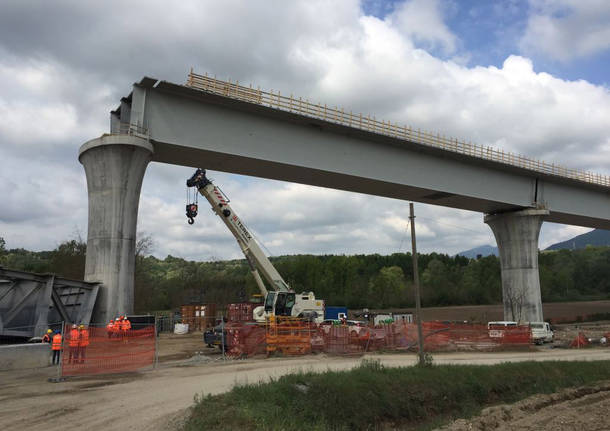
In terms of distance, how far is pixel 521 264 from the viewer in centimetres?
3622

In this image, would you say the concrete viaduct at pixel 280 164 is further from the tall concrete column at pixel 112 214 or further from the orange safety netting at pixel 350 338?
the orange safety netting at pixel 350 338

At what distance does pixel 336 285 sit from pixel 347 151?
69844 mm

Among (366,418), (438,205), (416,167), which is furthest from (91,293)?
(438,205)

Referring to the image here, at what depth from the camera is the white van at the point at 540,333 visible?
91.6ft

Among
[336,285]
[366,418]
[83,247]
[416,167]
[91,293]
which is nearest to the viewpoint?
[366,418]

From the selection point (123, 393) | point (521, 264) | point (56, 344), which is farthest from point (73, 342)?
point (521, 264)

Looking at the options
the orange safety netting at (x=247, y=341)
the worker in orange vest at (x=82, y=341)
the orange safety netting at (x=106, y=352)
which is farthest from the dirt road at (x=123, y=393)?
the orange safety netting at (x=247, y=341)

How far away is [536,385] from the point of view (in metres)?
16.0

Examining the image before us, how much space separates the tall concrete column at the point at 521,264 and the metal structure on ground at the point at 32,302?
29.0 meters

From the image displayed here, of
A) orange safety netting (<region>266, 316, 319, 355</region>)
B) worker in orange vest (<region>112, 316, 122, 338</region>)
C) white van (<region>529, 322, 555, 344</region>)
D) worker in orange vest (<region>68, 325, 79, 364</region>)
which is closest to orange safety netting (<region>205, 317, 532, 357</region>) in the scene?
orange safety netting (<region>266, 316, 319, 355</region>)

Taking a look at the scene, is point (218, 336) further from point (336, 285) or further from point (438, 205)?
point (336, 285)

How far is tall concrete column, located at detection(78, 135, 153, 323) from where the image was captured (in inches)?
807

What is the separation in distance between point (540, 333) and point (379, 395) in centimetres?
1945

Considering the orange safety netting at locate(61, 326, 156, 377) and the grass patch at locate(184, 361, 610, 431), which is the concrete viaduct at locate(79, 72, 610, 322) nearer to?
the orange safety netting at locate(61, 326, 156, 377)
